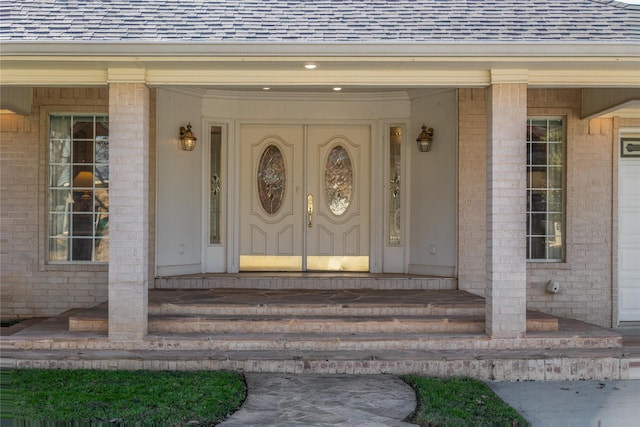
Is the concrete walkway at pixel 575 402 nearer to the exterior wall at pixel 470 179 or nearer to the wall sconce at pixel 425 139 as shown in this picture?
the exterior wall at pixel 470 179

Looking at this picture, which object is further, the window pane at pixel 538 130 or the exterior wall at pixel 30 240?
the window pane at pixel 538 130

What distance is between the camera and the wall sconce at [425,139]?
1078cm

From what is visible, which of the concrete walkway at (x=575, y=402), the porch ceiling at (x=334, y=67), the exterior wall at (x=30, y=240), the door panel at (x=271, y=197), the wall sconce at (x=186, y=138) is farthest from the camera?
the door panel at (x=271, y=197)

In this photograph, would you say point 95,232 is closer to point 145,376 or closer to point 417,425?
point 145,376

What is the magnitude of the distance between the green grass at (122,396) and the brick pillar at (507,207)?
2947 millimetres

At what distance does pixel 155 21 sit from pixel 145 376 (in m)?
3.83

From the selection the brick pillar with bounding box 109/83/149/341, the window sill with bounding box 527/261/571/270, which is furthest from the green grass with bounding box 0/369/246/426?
the window sill with bounding box 527/261/571/270

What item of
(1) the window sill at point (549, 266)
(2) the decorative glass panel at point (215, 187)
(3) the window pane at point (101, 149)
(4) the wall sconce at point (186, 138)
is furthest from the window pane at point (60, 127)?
(1) the window sill at point (549, 266)

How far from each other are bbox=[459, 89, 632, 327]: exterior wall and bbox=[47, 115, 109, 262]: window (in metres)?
5.19

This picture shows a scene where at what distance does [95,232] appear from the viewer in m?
10.4

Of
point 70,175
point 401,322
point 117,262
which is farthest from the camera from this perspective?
point 70,175

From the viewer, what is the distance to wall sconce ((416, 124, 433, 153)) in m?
10.8

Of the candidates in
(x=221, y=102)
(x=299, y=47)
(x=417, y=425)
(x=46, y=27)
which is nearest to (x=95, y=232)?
(x=221, y=102)

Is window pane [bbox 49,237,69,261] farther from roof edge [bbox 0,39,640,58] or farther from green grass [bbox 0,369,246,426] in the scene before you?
roof edge [bbox 0,39,640,58]
